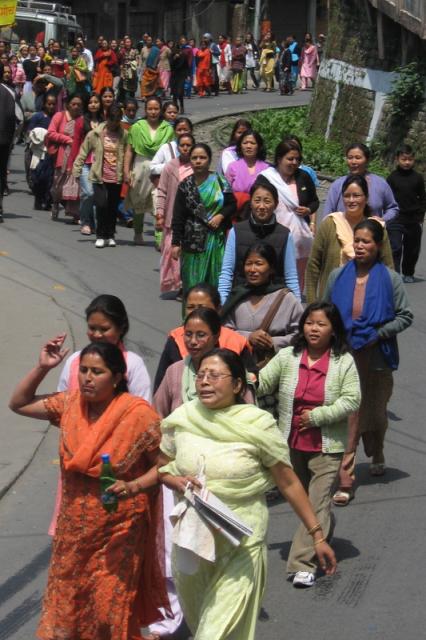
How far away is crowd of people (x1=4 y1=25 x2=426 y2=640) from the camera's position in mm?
5094

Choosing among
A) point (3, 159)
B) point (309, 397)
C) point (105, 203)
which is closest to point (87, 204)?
point (3, 159)

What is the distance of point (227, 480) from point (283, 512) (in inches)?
101

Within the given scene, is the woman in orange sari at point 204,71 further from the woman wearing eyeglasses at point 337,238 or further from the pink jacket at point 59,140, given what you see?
the woman wearing eyeglasses at point 337,238

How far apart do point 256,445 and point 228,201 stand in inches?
226

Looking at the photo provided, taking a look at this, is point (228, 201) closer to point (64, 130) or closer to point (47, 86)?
point (64, 130)

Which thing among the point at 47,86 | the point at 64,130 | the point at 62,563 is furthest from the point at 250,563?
the point at 47,86

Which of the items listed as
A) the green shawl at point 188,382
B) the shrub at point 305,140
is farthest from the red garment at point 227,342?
the shrub at point 305,140

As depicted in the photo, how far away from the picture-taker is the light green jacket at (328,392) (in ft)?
22.0

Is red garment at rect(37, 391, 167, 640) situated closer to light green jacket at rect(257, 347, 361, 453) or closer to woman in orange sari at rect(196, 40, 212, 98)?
light green jacket at rect(257, 347, 361, 453)

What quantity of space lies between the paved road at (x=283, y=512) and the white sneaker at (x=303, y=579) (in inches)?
2.0

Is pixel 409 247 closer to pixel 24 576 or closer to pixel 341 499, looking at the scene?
pixel 341 499

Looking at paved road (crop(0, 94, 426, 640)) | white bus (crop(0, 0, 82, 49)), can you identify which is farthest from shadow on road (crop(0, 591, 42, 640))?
white bus (crop(0, 0, 82, 49))

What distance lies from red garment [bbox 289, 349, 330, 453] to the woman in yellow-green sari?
1543 mm

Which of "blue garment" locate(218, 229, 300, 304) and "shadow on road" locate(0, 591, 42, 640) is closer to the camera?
"shadow on road" locate(0, 591, 42, 640)
